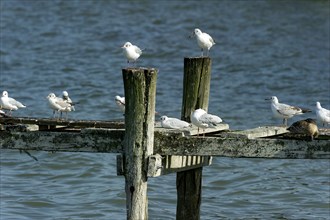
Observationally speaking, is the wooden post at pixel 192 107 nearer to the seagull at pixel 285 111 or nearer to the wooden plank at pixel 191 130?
the wooden plank at pixel 191 130

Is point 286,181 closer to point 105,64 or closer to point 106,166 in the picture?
point 106,166

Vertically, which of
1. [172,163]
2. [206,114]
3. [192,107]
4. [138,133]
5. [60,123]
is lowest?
[172,163]

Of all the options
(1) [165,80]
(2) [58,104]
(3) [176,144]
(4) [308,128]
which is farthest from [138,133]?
(1) [165,80]

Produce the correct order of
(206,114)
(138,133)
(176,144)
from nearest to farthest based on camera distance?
(138,133) → (176,144) → (206,114)

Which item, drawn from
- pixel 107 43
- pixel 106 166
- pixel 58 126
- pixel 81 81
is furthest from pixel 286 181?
pixel 107 43

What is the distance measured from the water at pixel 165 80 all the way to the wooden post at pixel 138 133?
174 inches

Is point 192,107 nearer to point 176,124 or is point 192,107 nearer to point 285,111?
point 176,124

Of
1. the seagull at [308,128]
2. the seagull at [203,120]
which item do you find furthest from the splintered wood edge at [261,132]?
the seagull at [308,128]

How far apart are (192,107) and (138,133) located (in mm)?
1776

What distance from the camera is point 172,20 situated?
37.1 m

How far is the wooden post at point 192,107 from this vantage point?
13.3 m

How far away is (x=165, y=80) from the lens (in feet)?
92.1

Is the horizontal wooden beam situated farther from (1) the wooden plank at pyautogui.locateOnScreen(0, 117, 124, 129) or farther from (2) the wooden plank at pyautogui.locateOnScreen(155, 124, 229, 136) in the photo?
(1) the wooden plank at pyautogui.locateOnScreen(0, 117, 124, 129)

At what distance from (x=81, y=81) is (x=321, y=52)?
7896 millimetres
